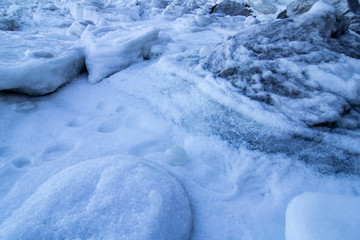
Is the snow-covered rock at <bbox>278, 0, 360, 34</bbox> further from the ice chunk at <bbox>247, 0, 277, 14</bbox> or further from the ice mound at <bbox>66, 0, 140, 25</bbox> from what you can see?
the ice mound at <bbox>66, 0, 140, 25</bbox>

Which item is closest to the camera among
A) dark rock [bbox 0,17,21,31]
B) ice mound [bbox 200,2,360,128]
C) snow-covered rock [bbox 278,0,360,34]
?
ice mound [bbox 200,2,360,128]

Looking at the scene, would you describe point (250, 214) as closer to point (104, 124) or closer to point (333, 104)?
point (333, 104)

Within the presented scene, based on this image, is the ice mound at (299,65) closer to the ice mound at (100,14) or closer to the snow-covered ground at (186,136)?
the snow-covered ground at (186,136)

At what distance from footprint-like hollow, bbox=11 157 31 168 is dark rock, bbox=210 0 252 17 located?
628 centimetres

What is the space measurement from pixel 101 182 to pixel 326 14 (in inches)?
114

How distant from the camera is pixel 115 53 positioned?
251 cm

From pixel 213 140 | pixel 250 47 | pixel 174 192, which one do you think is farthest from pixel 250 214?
pixel 250 47

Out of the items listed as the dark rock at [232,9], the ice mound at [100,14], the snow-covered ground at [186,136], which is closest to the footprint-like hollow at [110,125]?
the snow-covered ground at [186,136]

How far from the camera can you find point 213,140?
5.01 ft

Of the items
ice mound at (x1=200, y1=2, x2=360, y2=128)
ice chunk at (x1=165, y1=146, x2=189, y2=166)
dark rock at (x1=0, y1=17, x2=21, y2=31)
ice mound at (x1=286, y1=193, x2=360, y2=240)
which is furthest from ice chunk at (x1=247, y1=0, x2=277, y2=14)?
dark rock at (x1=0, y1=17, x2=21, y2=31)

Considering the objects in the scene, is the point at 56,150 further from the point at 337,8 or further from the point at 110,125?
the point at 337,8

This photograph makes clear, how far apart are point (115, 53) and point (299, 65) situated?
210cm

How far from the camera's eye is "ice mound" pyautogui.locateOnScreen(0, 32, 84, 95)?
6.01ft

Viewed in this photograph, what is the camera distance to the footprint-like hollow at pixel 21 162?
4.20 ft
